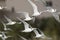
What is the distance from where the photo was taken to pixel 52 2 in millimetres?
754

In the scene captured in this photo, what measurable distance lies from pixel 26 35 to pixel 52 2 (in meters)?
0.22

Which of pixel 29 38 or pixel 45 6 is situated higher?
pixel 45 6

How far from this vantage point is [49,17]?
77 centimetres

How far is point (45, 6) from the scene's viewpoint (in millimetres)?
767

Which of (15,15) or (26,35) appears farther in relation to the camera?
(26,35)

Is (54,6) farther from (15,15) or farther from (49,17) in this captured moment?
(15,15)

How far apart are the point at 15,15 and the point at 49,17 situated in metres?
0.18

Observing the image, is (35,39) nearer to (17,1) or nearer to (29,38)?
(29,38)

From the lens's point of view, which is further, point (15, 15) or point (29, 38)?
point (29, 38)

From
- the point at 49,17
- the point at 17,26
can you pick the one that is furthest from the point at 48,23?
the point at 17,26

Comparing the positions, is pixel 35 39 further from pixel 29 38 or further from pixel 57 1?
pixel 57 1

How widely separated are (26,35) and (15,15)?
0.61 ft

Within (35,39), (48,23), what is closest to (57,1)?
(48,23)

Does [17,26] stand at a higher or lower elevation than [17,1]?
lower
